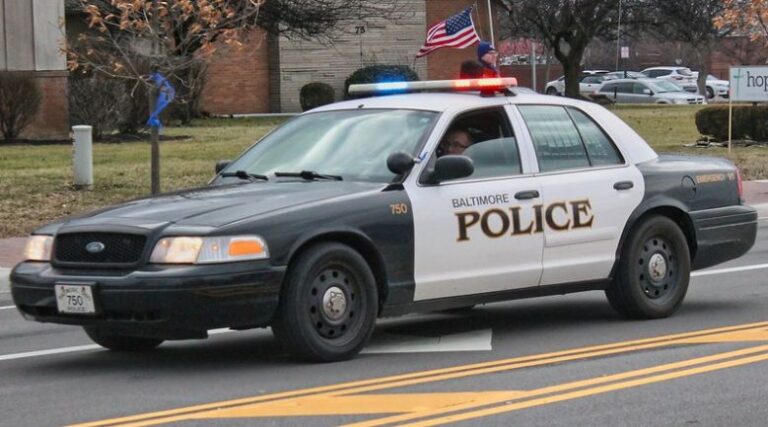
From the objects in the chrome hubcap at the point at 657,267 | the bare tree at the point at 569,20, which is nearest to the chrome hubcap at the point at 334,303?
the chrome hubcap at the point at 657,267

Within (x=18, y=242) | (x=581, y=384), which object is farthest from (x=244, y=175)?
(x=18, y=242)

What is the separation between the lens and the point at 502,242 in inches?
347

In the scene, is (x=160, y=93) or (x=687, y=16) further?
(x=687, y=16)

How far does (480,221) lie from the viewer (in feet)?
28.6

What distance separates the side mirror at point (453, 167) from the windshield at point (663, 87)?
168 ft

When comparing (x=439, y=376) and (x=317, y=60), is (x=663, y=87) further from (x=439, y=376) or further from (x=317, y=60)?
(x=439, y=376)

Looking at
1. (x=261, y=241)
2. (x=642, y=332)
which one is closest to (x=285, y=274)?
(x=261, y=241)

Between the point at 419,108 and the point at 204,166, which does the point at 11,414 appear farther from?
the point at 204,166

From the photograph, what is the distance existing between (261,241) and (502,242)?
1820 mm

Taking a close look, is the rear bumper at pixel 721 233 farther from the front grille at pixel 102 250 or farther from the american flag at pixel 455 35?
the american flag at pixel 455 35

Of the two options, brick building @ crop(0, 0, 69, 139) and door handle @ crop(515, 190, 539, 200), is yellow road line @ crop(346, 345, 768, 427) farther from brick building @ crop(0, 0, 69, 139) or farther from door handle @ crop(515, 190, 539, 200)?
brick building @ crop(0, 0, 69, 139)

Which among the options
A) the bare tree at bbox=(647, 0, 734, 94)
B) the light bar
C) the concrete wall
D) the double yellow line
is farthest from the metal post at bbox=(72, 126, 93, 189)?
the concrete wall

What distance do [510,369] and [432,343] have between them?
1101 mm

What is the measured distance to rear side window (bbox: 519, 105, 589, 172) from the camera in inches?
366
